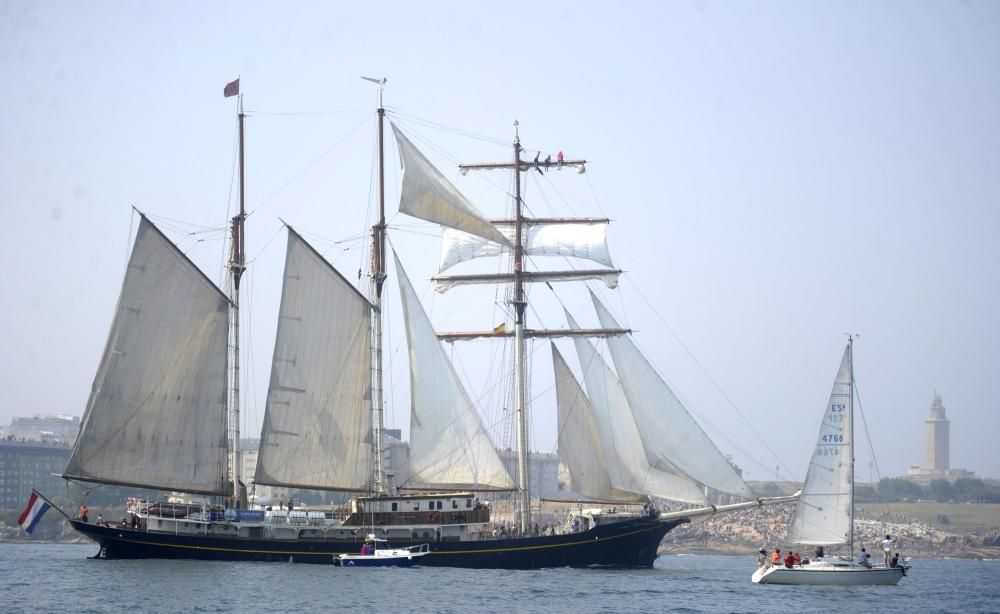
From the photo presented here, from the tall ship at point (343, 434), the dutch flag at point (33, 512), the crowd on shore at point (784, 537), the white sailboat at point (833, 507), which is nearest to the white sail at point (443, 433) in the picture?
the tall ship at point (343, 434)

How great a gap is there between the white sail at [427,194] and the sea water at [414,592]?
2093cm

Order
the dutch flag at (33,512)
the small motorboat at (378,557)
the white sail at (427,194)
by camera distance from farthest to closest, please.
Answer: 1. the white sail at (427,194)
2. the small motorboat at (378,557)
3. the dutch flag at (33,512)

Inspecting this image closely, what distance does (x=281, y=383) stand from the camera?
75.9 metres

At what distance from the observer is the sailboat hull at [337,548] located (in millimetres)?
76188

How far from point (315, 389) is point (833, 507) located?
29681 mm

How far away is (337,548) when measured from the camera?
7725 cm

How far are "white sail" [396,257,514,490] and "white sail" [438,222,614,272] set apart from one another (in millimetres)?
A: 10210

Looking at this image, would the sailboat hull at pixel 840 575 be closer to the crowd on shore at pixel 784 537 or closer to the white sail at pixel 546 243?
the white sail at pixel 546 243

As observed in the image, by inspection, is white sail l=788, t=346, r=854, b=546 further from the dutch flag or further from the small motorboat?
the dutch flag

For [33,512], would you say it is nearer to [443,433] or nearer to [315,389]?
[315,389]

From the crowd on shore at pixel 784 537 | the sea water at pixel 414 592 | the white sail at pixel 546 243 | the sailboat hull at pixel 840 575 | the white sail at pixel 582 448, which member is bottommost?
the crowd on shore at pixel 784 537

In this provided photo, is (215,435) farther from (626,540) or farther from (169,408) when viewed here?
(626,540)

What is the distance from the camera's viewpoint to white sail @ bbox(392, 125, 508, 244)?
7888 cm

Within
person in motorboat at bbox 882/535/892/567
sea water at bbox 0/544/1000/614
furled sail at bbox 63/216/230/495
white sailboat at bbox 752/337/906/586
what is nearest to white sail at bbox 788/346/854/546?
white sailboat at bbox 752/337/906/586
